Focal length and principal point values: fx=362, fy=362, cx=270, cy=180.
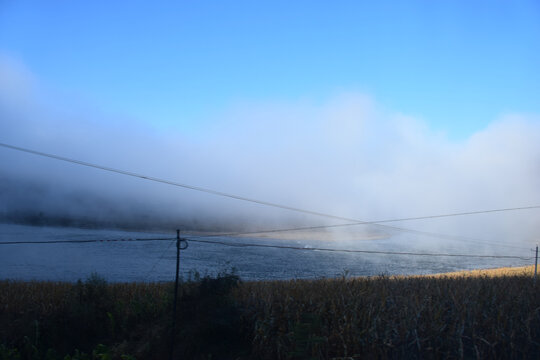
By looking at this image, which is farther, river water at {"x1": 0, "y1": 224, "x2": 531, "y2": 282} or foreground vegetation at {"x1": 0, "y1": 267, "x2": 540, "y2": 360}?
river water at {"x1": 0, "y1": 224, "x2": 531, "y2": 282}

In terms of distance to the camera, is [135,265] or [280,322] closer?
[280,322]

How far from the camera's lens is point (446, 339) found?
31.5 feet

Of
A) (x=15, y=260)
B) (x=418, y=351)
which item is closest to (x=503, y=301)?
(x=418, y=351)

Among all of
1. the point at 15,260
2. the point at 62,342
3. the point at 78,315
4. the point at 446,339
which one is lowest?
the point at 15,260

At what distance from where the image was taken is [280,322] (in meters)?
12.0

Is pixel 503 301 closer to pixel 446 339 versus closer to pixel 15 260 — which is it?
pixel 446 339

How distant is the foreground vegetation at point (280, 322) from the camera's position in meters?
9.66

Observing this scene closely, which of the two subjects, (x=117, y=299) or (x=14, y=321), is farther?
(x=117, y=299)

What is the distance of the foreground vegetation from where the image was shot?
9656 millimetres

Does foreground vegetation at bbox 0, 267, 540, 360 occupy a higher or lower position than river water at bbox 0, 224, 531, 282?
higher

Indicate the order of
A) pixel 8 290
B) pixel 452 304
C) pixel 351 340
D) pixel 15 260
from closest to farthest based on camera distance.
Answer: pixel 351 340 → pixel 452 304 → pixel 8 290 → pixel 15 260

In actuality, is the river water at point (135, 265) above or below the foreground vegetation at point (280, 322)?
below

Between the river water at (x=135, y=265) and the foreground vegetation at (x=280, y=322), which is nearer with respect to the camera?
the foreground vegetation at (x=280, y=322)

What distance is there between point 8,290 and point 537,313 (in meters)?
21.6
